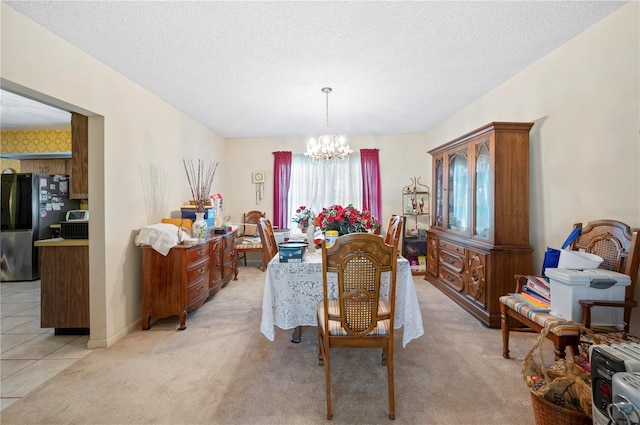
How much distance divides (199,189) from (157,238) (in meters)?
1.75

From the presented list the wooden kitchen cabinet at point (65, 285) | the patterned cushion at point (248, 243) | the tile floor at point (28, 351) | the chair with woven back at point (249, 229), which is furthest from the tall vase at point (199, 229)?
the chair with woven back at point (249, 229)

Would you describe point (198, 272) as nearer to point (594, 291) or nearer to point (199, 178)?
point (199, 178)

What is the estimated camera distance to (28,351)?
255 cm

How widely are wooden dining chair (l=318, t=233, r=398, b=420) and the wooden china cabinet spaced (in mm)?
1804

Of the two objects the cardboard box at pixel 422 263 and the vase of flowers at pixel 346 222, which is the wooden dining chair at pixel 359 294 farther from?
the cardboard box at pixel 422 263

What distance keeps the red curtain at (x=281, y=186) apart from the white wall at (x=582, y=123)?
359cm

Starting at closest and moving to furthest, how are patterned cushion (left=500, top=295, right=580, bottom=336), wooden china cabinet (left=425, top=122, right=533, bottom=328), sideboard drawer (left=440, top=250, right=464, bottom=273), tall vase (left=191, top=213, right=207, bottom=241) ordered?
patterned cushion (left=500, top=295, right=580, bottom=336)
wooden china cabinet (left=425, top=122, right=533, bottom=328)
tall vase (left=191, top=213, right=207, bottom=241)
sideboard drawer (left=440, top=250, right=464, bottom=273)

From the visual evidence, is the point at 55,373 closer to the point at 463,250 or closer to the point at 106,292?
the point at 106,292

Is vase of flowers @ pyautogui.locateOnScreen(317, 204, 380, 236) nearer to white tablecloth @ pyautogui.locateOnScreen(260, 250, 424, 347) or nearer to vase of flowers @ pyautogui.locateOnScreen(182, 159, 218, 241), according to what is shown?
white tablecloth @ pyautogui.locateOnScreen(260, 250, 424, 347)

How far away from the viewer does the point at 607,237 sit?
2.10 metres

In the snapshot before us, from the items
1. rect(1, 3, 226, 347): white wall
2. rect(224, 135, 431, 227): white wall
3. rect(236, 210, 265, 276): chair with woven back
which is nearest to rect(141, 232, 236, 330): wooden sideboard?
rect(1, 3, 226, 347): white wall

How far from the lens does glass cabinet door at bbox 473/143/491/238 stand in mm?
3066

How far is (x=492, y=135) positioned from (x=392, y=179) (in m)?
2.95

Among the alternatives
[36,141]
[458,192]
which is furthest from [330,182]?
[36,141]
